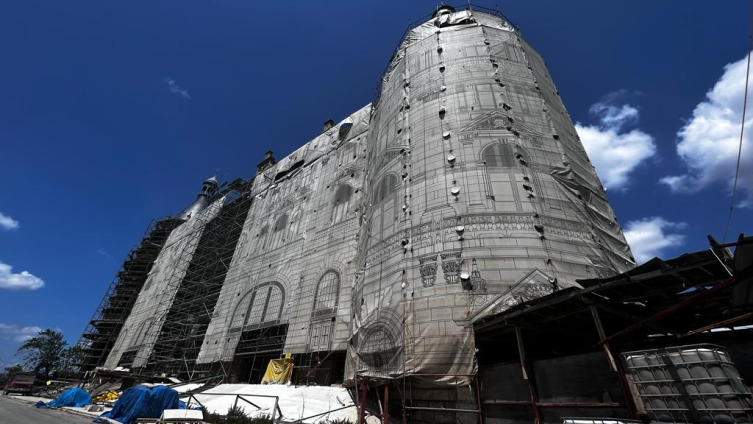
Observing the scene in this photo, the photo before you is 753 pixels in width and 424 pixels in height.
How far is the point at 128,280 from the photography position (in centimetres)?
4162

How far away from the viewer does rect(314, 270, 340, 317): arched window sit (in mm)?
16562

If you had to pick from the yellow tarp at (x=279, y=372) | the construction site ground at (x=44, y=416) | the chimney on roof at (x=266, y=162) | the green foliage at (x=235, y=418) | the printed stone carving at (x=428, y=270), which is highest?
the chimney on roof at (x=266, y=162)

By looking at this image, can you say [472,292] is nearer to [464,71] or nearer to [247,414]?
[247,414]

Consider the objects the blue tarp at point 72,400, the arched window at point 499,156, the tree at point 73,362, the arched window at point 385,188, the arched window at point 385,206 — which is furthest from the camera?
the tree at point 73,362

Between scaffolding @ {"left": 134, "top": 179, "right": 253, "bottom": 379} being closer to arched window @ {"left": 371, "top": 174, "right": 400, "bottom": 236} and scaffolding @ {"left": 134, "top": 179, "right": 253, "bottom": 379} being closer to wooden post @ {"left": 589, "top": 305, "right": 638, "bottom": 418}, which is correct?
arched window @ {"left": 371, "top": 174, "right": 400, "bottom": 236}

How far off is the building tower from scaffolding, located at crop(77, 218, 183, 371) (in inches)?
1511

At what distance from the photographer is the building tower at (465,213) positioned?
9.23 metres

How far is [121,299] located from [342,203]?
3660 cm

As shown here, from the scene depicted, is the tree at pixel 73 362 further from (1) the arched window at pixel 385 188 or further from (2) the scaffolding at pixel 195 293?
(1) the arched window at pixel 385 188

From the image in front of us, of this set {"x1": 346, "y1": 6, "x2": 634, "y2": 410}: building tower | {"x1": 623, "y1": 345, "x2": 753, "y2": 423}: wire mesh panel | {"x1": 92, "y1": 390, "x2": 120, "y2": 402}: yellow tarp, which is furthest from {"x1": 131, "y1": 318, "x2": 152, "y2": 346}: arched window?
{"x1": 623, "y1": 345, "x2": 753, "y2": 423}: wire mesh panel

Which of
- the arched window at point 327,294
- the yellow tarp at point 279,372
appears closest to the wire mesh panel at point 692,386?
the arched window at point 327,294

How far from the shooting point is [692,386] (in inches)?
175

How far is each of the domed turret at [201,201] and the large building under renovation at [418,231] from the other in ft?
77.5

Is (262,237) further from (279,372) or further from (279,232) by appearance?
(279,372)
